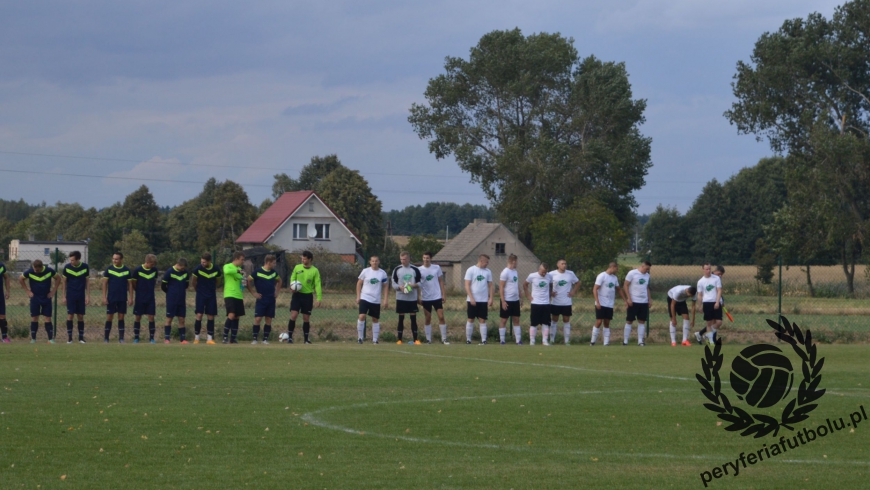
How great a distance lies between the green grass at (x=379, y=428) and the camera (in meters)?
6.82

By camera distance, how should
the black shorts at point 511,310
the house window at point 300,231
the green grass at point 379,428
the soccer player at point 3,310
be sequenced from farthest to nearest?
the house window at point 300,231, the black shorts at point 511,310, the soccer player at point 3,310, the green grass at point 379,428

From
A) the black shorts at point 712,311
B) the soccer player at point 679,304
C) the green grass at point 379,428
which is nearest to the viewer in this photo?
the green grass at point 379,428

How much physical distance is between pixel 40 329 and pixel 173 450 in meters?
16.6

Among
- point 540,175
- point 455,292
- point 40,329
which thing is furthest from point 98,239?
point 40,329

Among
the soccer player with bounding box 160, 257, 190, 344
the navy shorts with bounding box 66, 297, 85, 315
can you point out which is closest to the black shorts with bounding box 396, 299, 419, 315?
the soccer player with bounding box 160, 257, 190, 344

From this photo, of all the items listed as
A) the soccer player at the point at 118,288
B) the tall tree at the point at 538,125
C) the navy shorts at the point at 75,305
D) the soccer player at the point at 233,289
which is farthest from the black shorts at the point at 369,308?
the tall tree at the point at 538,125

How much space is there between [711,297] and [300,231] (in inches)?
2170

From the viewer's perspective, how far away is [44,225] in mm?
113812

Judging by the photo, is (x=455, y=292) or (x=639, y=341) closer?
(x=639, y=341)

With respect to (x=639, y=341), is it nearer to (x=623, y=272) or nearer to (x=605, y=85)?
(x=623, y=272)

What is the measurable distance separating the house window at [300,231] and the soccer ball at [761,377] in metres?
57.3

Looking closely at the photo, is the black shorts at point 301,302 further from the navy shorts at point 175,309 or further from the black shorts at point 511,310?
the black shorts at point 511,310

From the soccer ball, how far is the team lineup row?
12.1 feet

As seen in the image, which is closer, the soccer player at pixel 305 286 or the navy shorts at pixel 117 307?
the navy shorts at pixel 117 307
